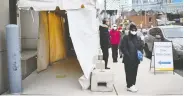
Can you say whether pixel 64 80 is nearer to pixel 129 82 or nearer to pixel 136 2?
pixel 129 82

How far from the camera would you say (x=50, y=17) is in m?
14.3

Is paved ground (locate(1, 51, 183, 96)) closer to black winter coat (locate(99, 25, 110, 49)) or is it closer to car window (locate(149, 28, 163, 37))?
black winter coat (locate(99, 25, 110, 49))

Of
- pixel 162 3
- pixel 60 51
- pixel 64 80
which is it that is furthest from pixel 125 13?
pixel 64 80

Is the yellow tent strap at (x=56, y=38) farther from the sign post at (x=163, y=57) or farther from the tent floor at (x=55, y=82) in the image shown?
the sign post at (x=163, y=57)

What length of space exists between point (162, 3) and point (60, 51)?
97.8 feet

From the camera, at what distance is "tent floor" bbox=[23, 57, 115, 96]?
9.23m

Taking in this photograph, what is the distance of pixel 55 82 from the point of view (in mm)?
10680

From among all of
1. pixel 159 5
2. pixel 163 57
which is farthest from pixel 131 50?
pixel 159 5

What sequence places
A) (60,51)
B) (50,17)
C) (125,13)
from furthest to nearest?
(125,13)
(60,51)
(50,17)

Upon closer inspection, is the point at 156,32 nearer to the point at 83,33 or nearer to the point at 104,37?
the point at 104,37

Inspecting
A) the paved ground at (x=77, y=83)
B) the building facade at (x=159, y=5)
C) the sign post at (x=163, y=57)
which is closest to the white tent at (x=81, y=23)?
the paved ground at (x=77, y=83)

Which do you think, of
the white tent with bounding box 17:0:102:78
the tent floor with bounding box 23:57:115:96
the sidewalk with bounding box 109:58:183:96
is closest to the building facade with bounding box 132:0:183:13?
the sidewalk with bounding box 109:58:183:96

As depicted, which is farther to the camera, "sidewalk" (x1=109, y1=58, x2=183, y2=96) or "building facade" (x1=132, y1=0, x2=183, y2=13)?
"building facade" (x1=132, y1=0, x2=183, y2=13)

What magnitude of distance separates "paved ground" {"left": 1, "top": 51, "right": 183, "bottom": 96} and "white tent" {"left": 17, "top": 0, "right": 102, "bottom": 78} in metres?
0.87
